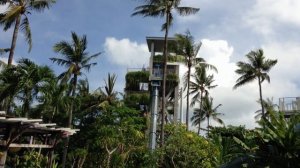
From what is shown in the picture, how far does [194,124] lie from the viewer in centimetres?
5547

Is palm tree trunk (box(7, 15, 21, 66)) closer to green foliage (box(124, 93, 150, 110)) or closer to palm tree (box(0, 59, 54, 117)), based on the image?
palm tree (box(0, 59, 54, 117))

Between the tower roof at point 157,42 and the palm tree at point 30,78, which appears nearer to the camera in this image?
the palm tree at point 30,78

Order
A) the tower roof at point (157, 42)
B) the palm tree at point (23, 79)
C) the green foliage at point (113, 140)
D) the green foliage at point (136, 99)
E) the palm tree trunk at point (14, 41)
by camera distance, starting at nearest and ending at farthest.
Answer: the palm tree at point (23, 79)
the palm tree trunk at point (14, 41)
the green foliage at point (113, 140)
the green foliage at point (136, 99)
the tower roof at point (157, 42)

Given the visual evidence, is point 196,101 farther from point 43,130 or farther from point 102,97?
point 43,130

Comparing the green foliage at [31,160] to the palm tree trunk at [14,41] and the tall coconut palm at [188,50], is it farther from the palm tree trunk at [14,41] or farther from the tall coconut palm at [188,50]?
the tall coconut palm at [188,50]

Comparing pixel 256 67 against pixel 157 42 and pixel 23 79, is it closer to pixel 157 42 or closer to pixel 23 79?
pixel 157 42

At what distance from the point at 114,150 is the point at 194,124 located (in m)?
33.0

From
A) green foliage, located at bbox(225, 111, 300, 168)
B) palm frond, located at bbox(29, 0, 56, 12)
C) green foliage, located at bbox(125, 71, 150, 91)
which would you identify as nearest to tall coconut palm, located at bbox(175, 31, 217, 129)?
green foliage, located at bbox(125, 71, 150, 91)

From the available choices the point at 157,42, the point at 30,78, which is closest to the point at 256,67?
the point at 157,42

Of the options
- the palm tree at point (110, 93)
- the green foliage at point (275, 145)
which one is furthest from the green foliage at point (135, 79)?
the green foliage at point (275, 145)

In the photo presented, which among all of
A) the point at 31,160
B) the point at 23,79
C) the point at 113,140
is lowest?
the point at 31,160

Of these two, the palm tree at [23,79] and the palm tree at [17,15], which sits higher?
the palm tree at [17,15]

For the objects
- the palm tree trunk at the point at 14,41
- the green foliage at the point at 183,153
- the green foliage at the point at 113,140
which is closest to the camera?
the palm tree trunk at the point at 14,41

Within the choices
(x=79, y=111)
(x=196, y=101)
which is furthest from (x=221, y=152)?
(x=196, y=101)
